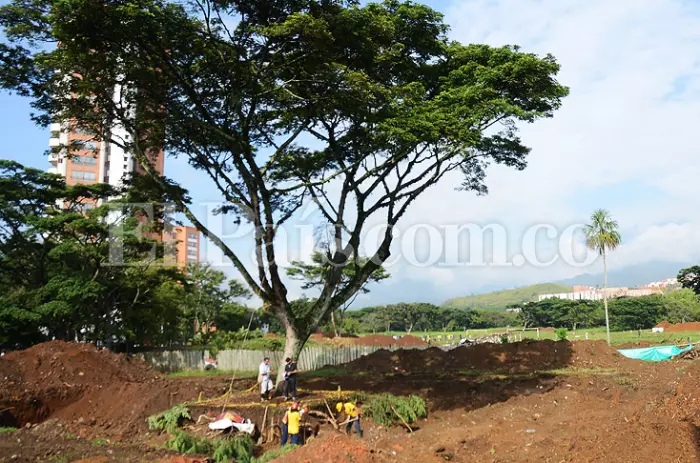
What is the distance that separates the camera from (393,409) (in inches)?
580

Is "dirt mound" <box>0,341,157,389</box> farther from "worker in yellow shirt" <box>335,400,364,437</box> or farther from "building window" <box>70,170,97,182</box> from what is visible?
"building window" <box>70,170,97,182</box>

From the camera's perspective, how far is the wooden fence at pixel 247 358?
28859 mm

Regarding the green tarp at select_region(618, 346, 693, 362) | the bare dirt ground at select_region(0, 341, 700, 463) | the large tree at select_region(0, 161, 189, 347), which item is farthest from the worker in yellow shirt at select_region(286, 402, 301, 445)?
the green tarp at select_region(618, 346, 693, 362)

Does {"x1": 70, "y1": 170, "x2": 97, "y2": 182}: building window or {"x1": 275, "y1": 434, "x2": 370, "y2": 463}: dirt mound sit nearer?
{"x1": 275, "y1": 434, "x2": 370, "y2": 463}: dirt mound

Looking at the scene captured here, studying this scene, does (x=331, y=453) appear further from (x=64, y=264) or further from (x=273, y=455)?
(x=64, y=264)

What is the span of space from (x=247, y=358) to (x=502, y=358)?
1328cm

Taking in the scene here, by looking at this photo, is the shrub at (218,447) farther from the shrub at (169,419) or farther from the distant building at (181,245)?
the distant building at (181,245)

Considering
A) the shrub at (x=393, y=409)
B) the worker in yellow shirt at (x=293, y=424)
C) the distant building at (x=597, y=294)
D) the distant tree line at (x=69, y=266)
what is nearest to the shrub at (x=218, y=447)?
the worker in yellow shirt at (x=293, y=424)

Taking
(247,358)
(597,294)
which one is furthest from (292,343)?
(597,294)

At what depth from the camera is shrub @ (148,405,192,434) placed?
45.6ft

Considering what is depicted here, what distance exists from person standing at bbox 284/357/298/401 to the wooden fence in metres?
13.0

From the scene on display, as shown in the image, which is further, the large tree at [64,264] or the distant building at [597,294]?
the distant building at [597,294]

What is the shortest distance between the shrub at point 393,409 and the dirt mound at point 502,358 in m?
9.44

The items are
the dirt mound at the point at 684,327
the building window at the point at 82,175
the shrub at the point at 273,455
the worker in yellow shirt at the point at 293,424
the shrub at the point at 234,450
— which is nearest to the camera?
the shrub at the point at 273,455
